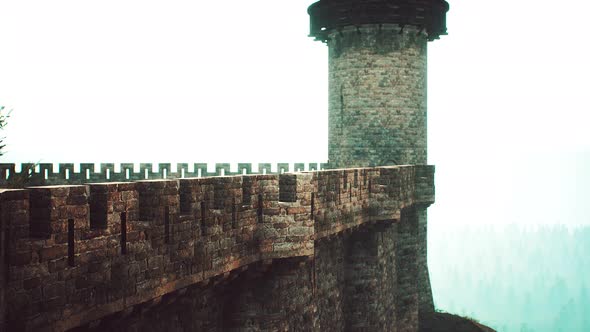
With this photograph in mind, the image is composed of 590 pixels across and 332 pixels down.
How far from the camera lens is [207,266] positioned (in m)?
8.76

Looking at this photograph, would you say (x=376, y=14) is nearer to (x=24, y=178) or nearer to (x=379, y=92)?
(x=379, y=92)

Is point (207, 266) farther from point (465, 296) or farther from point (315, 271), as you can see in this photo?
point (465, 296)

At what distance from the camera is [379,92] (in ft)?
80.2

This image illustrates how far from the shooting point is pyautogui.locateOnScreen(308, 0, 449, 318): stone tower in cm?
2444

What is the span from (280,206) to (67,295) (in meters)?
4.78

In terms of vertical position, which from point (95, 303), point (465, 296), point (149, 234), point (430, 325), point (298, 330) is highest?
point (149, 234)

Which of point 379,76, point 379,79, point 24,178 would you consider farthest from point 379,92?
point 24,178

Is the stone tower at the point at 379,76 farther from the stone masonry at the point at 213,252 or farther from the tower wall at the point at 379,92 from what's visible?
the stone masonry at the point at 213,252

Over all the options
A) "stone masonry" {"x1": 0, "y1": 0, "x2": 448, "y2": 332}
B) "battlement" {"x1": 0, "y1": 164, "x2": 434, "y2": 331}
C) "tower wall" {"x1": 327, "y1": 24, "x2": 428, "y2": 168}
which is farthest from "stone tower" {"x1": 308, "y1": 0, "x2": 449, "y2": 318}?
"battlement" {"x1": 0, "y1": 164, "x2": 434, "y2": 331}

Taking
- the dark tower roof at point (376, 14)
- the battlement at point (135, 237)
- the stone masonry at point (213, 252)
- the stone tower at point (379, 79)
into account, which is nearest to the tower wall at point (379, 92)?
the stone tower at point (379, 79)

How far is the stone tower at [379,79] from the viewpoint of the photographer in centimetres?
2444

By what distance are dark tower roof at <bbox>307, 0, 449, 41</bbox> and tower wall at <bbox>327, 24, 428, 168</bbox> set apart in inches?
11.2

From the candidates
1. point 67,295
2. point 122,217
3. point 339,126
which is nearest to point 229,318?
point 122,217

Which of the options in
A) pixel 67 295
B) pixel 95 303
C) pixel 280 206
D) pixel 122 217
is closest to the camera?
pixel 67 295
